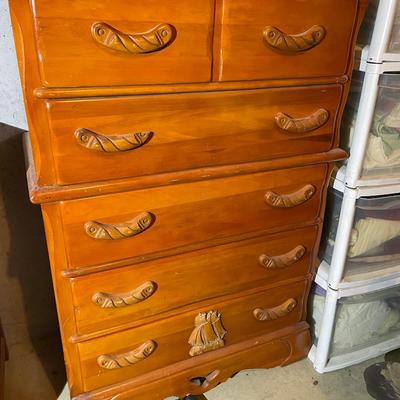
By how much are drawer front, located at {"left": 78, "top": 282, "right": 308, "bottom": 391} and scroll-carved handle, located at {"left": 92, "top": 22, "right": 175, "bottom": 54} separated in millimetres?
701

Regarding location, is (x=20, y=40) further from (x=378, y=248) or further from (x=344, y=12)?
(x=378, y=248)

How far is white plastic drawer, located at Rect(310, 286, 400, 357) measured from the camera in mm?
1429

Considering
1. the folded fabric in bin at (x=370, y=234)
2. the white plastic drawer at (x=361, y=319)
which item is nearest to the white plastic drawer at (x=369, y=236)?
the folded fabric in bin at (x=370, y=234)

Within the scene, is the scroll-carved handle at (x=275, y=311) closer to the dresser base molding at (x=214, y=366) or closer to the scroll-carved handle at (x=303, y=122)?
the dresser base molding at (x=214, y=366)

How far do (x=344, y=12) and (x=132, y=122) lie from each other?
Answer: 0.57 metres

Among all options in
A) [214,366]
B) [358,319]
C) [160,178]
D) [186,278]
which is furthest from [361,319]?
[160,178]

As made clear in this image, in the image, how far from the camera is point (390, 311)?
4.98ft

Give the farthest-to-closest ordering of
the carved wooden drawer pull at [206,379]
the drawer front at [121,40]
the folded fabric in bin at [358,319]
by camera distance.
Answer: the folded fabric in bin at [358,319] → the carved wooden drawer pull at [206,379] → the drawer front at [121,40]

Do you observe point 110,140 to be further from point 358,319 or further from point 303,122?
point 358,319

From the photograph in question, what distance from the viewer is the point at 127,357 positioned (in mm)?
1125

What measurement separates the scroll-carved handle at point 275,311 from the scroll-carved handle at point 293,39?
75 cm

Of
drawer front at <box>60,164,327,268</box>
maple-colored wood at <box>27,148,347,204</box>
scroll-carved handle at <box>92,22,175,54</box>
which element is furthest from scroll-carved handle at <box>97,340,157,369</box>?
scroll-carved handle at <box>92,22,175,54</box>

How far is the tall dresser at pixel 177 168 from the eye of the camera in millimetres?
815

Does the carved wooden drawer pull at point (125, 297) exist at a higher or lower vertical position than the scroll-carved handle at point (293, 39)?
lower
